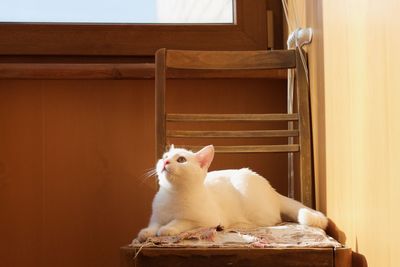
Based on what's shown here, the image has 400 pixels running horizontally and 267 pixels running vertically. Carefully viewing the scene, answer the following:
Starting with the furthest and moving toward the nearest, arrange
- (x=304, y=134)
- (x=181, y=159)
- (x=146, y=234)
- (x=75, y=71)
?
(x=75, y=71) → (x=304, y=134) → (x=181, y=159) → (x=146, y=234)

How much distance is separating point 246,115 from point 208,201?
30cm

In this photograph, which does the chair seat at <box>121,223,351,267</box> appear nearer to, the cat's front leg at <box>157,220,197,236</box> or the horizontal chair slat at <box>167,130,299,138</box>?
the cat's front leg at <box>157,220,197,236</box>

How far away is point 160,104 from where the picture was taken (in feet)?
4.45

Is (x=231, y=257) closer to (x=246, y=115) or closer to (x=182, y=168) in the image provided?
(x=182, y=168)

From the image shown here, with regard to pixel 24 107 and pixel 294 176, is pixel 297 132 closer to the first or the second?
pixel 294 176

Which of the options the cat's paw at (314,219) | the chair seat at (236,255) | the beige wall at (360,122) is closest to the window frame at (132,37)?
the beige wall at (360,122)

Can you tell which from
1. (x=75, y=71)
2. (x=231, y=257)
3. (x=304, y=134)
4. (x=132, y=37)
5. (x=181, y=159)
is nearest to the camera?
(x=231, y=257)

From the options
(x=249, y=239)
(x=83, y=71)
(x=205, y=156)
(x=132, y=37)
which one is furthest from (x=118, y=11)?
(x=249, y=239)

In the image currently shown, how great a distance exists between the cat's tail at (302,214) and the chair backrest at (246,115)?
57mm

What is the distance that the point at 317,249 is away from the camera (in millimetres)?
941

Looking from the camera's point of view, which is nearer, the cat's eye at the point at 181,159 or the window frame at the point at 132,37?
the cat's eye at the point at 181,159

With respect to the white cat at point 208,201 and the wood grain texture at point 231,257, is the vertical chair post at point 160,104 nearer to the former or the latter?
the white cat at point 208,201

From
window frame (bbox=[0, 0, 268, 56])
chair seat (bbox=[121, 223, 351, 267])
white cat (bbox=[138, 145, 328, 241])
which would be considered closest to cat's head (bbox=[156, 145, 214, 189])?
white cat (bbox=[138, 145, 328, 241])

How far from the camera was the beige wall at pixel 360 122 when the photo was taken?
833mm
